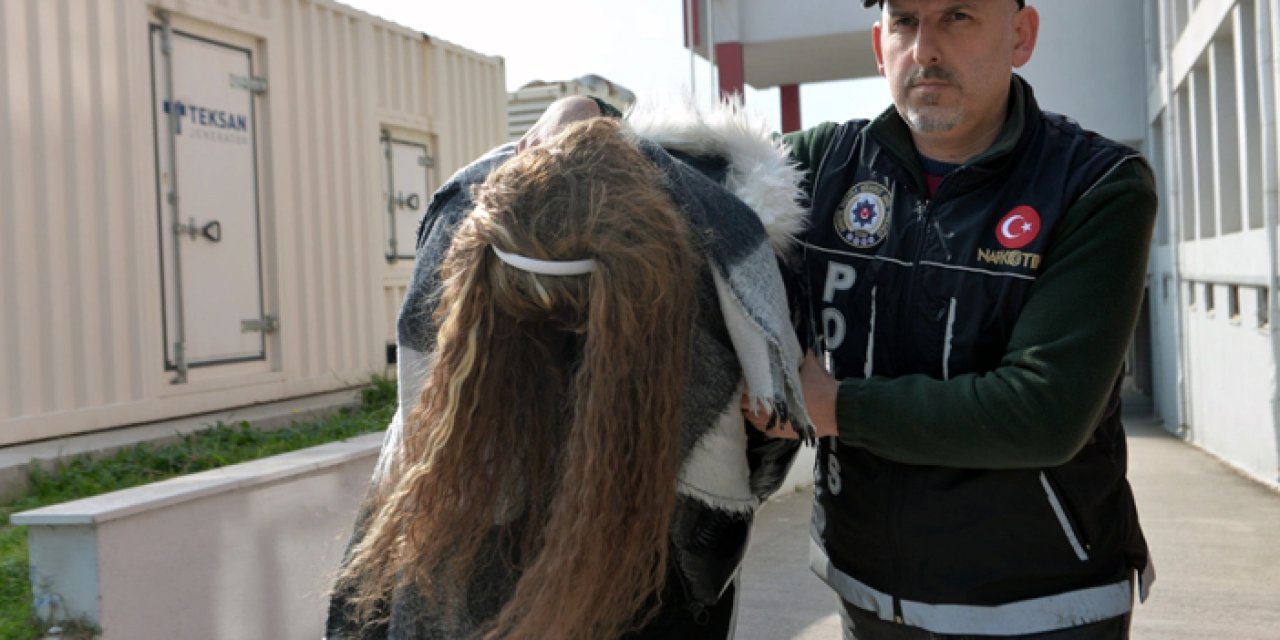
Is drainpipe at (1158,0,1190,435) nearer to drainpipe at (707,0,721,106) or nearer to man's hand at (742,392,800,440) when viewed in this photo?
drainpipe at (707,0,721,106)

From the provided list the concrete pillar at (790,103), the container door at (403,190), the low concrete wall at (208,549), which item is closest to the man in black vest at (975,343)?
the low concrete wall at (208,549)

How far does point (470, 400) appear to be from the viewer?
5.27 feet

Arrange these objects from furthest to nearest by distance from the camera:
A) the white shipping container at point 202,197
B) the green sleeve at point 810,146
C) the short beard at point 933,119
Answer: the white shipping container at point 202,197
the green sleeve at point 810,146
the short beard at point 933,119

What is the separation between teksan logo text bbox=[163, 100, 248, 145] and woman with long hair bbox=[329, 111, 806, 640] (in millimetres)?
6285

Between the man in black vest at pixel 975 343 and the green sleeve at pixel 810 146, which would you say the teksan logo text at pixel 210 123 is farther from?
the man in black vest at pixel 975 343

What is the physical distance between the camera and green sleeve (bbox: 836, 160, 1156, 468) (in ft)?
5.89

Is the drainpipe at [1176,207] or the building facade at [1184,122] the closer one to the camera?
the building facade at [1184,122]

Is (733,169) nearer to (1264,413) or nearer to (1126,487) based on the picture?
(1126,487)

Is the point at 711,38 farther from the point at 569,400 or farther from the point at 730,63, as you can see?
the point at 569,400

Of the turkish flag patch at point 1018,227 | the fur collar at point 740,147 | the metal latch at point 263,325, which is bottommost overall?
the metal latch at point 263,325

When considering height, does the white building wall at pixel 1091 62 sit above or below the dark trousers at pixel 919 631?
above

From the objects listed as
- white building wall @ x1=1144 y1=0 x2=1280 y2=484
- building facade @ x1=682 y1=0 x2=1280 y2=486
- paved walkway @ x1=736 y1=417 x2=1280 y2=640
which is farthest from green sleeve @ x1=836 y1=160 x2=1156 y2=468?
white building wall @ x1=1144 y1=0 x2=1280 y2=484

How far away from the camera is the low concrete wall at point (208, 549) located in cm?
337

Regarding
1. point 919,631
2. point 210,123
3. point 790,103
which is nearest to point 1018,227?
point 919,631
